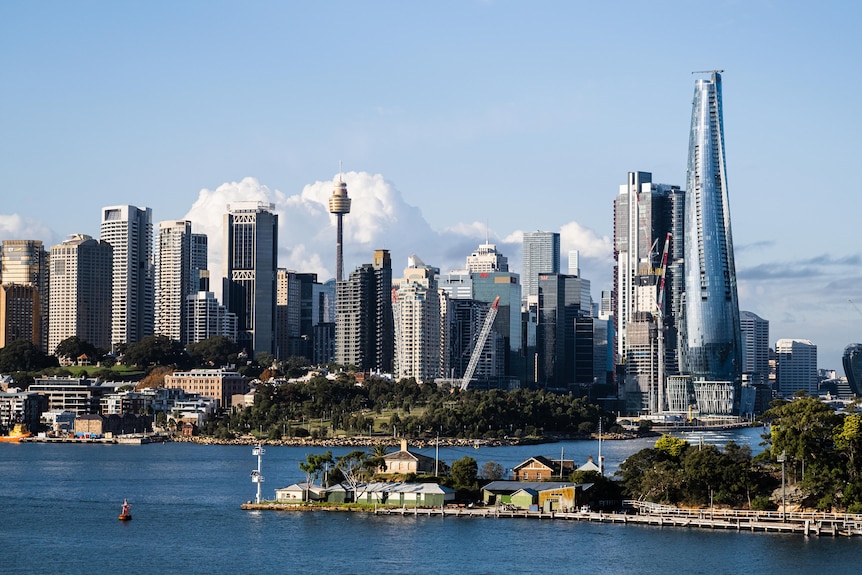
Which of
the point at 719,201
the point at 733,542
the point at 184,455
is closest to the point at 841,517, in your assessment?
the point at 733,542

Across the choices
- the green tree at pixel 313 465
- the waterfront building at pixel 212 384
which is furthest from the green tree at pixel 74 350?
the green tree at pixel 313 465

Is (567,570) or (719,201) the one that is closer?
(567,570)

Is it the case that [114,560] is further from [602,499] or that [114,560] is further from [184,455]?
[184,455]

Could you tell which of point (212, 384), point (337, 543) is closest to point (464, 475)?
point (337, 543)

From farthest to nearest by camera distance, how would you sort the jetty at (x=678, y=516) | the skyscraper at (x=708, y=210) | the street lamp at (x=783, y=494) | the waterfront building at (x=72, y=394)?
1. the skyscraper at (x=708, y=210)
2. the waterfront building at (x=72, y=394)
3. the street lamp at (x=783, y=494)
4. the jetty at (x=678, y=516)

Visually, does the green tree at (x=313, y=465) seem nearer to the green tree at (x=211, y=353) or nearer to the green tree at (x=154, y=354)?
the green tree at (x=154, y=354)

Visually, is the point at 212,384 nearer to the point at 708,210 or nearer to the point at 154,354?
the point at 154,354

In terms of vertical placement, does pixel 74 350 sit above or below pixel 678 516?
above
